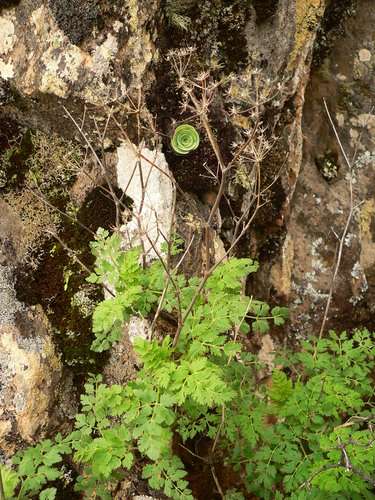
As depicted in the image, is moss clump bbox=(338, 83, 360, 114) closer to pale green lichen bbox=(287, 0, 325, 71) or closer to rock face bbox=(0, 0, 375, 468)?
rock face bbox=(0, 0, 375, 468)

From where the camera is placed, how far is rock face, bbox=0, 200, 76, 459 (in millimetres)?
2785

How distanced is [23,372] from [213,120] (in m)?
2.10

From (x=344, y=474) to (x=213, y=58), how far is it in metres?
2.88

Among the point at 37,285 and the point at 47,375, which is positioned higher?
the point at 37,285

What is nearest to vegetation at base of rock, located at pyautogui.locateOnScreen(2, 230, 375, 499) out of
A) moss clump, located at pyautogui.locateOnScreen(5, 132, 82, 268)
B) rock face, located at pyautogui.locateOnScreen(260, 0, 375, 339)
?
moss clump, located at pyautogui.locateOnScreen(5, 132, 82, 268)

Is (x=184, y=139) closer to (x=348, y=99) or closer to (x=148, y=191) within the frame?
(x=148, y=191)

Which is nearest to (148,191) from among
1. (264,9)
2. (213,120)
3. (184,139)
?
(184,139)

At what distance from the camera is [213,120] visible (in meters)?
3.37

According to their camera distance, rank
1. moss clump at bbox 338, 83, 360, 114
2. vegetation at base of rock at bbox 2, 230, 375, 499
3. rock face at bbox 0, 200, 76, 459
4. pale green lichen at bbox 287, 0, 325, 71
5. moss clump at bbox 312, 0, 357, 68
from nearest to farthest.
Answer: vegetation at base of rock at bbox 2, 230, 375, 499 → rock face at bbox 0, 200, 76, 459 → pale green lichen at bbox 287, 0, 325, 71 → moss clump at bbox 312, 0, 357, 68 → moss clump at bbox 338, 83, 360, 114

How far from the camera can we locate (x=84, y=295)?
3129 mm

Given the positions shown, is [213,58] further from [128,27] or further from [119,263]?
[119,263]

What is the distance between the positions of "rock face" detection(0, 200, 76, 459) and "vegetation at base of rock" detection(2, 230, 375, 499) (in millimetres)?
298

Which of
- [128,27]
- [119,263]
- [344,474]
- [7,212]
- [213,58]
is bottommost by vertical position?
[344,474]

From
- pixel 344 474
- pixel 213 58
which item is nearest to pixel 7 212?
pixel 213 58
